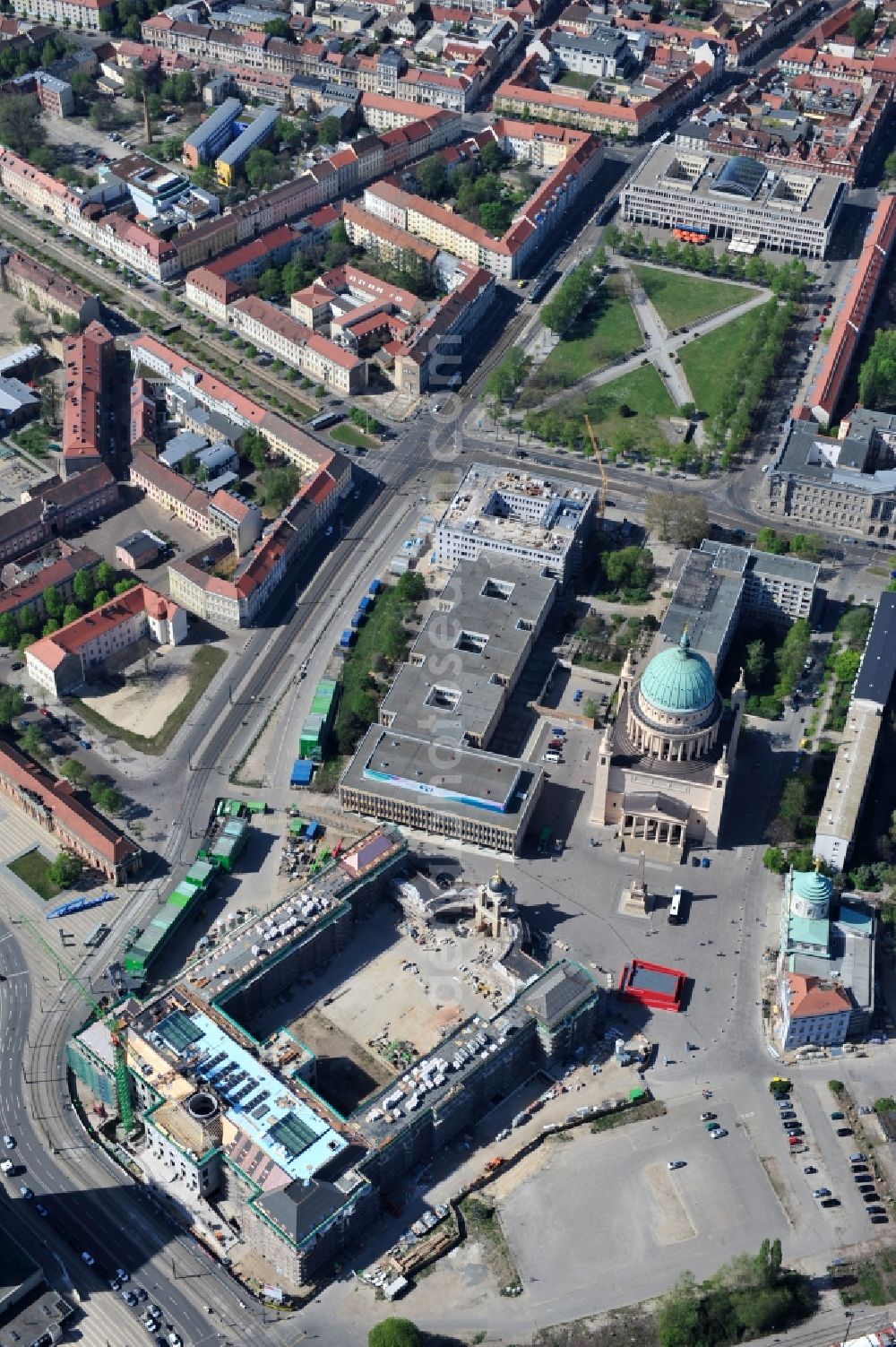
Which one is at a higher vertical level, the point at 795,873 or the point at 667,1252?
the point at 795,873

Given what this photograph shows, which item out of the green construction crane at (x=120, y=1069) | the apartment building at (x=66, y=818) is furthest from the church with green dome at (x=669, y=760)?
→ the green construction crane at (x=120, y=1069)

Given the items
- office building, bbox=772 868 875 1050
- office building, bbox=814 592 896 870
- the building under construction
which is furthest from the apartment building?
office building, bbox=814 592 896 870

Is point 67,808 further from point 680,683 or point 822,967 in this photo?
point 822,967

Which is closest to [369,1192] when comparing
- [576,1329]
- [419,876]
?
[576,1329]

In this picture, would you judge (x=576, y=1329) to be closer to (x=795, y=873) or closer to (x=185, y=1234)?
(x=185, y=1234)

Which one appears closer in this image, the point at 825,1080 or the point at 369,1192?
the point at 369,1192

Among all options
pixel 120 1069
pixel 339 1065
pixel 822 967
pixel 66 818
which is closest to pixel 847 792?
pixel 822 967
